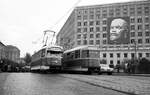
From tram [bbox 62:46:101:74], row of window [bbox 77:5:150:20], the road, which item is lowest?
the road

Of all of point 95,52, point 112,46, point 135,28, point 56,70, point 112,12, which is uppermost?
point 112,12

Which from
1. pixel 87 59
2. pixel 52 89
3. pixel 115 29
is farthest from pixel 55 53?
pixel 115 29

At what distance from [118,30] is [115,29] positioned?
1434 mm

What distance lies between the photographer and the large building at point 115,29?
73062 mm

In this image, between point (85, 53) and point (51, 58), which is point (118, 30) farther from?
point (51, 58)

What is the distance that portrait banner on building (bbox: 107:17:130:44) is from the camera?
70688 mm

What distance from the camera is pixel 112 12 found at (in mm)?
79500

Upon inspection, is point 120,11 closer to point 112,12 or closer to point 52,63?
point 112,12

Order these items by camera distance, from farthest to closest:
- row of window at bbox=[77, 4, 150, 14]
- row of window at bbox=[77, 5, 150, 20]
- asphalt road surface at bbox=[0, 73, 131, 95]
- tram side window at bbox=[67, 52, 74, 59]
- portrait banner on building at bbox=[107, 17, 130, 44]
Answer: row of window at bbox=[77, 5, 150, 20]
row of window at bbox=[77, 4, 150, 14]
portrait banner on building at bbox=[107, 17, 130, 44]
tram side window at bbox=[67, 52, 74, 59]
asphalt road surface at bbox=[0, 73, 131, 95]

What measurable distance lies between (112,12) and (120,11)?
270 centimetres

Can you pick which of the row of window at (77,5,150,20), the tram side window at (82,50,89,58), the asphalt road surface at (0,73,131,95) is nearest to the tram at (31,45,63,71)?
the tram side window at (82,50,89,58)

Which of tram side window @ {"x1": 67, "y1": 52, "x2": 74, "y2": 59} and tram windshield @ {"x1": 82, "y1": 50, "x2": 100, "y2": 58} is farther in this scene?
tram side window @ {"x1": 67, "y1": 52, "x2": 74, "y2": 59}

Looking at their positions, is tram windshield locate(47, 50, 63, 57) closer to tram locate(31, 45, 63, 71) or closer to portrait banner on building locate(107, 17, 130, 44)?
tram locate(31, 45, 63, 71)

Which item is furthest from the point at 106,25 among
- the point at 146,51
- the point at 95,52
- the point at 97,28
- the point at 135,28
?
the point at 95,52
